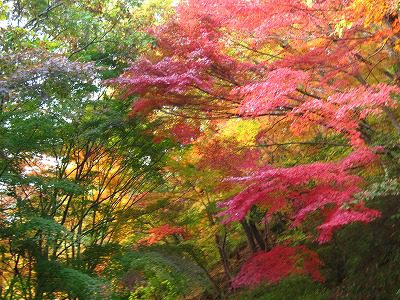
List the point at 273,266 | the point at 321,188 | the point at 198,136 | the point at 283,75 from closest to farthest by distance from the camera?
the point at 283,75 → the point at 321,188 → the point at 273,266 → the point at 198,136

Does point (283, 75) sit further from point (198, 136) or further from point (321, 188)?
point (198, 136)

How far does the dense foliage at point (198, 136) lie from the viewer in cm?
510

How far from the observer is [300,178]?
4668mm

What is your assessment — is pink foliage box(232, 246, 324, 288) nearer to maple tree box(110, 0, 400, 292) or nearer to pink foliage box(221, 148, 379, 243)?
maple tree box(110, 0, 400, 292)

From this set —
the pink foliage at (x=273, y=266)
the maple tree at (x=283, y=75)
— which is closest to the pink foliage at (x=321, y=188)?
the maple tree at (x=283, y=75)

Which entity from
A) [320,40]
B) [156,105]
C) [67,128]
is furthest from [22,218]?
[320,40]

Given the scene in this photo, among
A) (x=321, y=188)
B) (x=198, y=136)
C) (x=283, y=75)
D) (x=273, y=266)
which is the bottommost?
(x=273, y=266)

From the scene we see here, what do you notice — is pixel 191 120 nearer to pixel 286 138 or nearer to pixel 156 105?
pixel 156 105

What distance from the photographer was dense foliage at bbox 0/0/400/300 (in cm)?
510

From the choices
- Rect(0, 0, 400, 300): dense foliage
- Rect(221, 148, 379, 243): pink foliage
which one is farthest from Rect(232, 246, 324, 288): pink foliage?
Rect(221, 148, 379, 243): pink foliage

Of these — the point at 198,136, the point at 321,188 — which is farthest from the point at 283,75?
the point at 198,136

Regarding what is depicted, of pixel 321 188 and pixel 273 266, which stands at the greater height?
pixel 321 188

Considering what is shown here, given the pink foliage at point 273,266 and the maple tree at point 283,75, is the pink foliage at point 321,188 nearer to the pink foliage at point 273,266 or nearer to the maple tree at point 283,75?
the maple tree at point 283,75

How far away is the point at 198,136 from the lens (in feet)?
24.3
